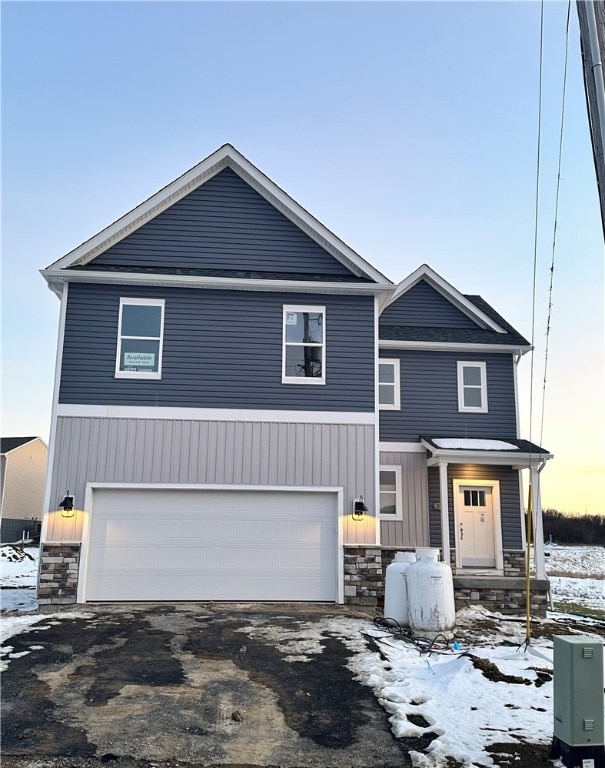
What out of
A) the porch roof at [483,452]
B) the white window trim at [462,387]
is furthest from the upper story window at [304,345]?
the white window trim at [462,387]

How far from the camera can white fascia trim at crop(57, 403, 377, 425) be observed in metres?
11.7

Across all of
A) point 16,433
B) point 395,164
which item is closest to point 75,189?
point 395,164

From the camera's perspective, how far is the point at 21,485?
34.1 meters

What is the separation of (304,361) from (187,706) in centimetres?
738

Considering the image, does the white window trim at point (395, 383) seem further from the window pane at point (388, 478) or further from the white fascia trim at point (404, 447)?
the window pane at point (388, 478)

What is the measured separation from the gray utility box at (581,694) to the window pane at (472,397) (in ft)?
38.4

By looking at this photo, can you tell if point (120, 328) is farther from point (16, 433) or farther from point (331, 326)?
point (16, 433)

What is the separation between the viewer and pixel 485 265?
19250mm

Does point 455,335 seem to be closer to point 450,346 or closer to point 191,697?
point 450,346

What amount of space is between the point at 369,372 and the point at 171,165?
721 centimetres

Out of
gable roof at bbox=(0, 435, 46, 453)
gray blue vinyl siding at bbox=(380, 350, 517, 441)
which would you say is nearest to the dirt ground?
gray blue vinyl siding at bbox=(380, 350, 517, 441)

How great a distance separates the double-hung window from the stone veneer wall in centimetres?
718

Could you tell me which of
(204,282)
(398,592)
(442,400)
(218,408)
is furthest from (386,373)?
(398,592)

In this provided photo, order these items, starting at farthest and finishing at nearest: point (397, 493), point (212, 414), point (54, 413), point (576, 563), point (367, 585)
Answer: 1. point (576, 563)
2. point (397, 493)
3. point (212, 414)
4. point (54, 413)
5. point (367, 585)
